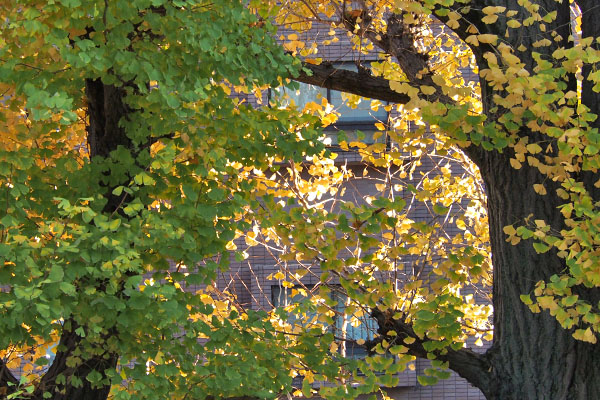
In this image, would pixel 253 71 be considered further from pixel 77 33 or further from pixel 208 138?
pixel 77 33

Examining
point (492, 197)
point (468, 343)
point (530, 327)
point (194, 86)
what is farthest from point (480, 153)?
point (468, 343)

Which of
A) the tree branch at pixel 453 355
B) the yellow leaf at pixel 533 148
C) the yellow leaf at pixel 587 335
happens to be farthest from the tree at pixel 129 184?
the yellow leaf at pixel 587 335

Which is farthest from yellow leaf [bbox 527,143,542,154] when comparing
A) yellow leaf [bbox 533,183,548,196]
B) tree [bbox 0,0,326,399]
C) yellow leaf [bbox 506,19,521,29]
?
tree [bbox 0,0,326,399]

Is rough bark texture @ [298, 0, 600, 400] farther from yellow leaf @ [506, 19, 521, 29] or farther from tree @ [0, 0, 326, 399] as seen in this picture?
tree @ [0, 0, 326, 399]

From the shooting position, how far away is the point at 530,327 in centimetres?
683

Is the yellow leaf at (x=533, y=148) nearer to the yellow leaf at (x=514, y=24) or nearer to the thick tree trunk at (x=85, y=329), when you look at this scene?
the yellow leaf at (x=514, y=24)

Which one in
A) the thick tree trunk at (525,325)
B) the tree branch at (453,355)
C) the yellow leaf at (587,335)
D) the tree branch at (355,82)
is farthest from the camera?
the tree branch at (355,82)

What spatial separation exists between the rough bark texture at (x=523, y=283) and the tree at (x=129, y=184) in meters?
1.61

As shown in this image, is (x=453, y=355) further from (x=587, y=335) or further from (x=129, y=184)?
(x=129, y=184)

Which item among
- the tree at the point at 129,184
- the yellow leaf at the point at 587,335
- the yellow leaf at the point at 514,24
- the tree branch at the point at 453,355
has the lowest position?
the tree branch at the point at 453,355

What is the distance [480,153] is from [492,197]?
39 centimetres

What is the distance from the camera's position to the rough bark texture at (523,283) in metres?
6.67

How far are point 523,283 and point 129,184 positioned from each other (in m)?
3.23

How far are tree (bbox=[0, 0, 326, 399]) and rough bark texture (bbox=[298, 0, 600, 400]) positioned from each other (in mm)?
1610
